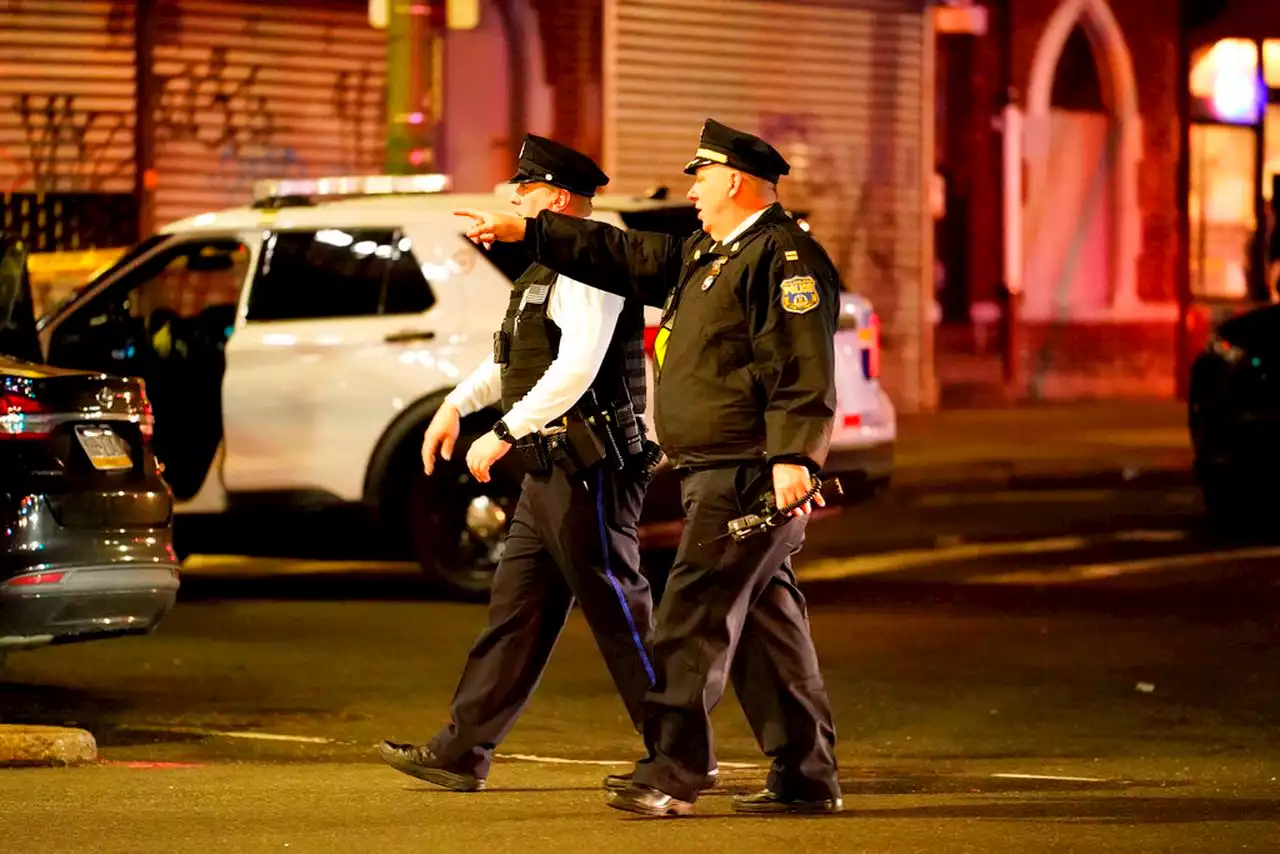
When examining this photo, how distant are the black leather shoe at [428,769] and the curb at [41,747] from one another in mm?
1100

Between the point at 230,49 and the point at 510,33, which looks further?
the point at 510,33

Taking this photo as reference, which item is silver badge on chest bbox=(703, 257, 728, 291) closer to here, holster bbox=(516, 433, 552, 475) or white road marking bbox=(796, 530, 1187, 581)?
holster bbox=(516, 433, 552, 475)

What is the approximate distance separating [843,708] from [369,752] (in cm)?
185

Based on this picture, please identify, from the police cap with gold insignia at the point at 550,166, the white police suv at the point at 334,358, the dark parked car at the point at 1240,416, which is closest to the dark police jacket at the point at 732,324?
the police cap with gold insignia at the point at 550,166

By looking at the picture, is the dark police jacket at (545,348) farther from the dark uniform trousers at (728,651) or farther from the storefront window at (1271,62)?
the storefront window at (1271,62)

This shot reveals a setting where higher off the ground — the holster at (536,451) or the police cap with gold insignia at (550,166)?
the police cap with gold insignia at (550,166)

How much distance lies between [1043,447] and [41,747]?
13.5m

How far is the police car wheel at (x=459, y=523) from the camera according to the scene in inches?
458

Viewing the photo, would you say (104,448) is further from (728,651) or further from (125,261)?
(125,261)

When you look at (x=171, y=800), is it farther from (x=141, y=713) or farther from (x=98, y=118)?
(x=98, y=118)

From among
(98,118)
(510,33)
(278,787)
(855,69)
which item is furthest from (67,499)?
(855,69)

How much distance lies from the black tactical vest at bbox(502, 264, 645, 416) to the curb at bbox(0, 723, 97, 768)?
1.67 metres

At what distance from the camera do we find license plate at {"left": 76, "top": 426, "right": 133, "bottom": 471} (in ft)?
28.5

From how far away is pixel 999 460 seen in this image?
62.7 feet
